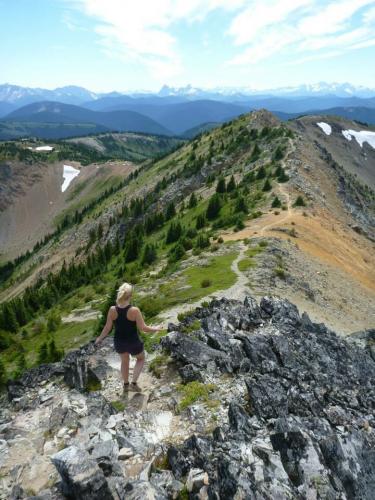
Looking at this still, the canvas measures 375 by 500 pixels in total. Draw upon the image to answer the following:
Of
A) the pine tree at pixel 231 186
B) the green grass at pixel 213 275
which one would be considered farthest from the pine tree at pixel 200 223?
the green grass at pixel 213 275

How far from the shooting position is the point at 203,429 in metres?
13.8

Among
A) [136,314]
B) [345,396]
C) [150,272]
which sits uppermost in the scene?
[136,314]

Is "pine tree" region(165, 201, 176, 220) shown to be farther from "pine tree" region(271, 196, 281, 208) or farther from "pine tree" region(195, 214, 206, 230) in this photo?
"pine tree" region(271, 196, 281, 208)

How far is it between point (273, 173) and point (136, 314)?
2773 inches

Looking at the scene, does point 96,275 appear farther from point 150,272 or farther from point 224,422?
point 224,422

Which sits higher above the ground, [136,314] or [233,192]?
[136,314]

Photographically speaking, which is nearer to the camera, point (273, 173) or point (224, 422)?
point (224, 422)

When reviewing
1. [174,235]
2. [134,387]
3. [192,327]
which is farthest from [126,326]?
[174,235]

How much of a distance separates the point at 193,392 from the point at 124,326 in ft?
12.7

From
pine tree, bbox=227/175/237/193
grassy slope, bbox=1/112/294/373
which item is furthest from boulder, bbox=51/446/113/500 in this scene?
pine tree, bbox=227/175/237/193

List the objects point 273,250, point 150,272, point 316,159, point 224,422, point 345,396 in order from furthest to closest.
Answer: point 316,159
point 150,272
point 273,250
point 345,396
point 224,422

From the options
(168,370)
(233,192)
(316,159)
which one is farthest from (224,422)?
(316,159)

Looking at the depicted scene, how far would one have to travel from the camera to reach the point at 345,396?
1750 cm

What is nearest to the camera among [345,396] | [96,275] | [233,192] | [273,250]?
[345,396]
